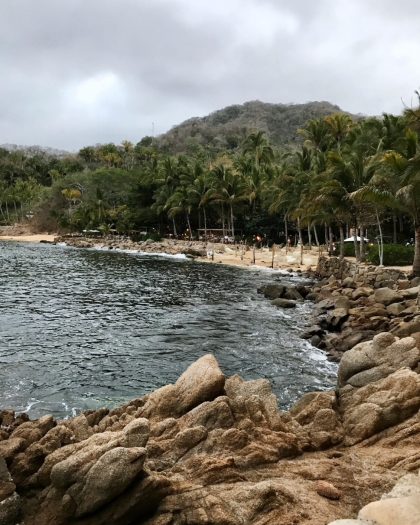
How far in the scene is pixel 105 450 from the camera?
6848mm

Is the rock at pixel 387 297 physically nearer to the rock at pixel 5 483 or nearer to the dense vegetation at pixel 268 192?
the dense vegetation at pixel 268 192

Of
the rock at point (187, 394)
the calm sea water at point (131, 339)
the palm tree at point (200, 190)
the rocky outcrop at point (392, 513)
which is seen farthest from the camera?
the palm tree at point (200, 190)

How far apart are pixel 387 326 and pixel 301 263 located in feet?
104

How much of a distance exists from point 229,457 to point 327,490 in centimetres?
161

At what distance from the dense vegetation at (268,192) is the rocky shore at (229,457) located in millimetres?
19786

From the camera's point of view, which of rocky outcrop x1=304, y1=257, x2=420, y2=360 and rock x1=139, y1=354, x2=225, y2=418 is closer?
rock x1=139, y1=354, x2=225, y2=418

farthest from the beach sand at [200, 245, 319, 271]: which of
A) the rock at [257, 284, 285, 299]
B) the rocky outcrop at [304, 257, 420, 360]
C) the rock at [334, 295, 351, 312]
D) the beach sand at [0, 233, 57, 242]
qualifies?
the beach sand at [0, 233, 57, 242]

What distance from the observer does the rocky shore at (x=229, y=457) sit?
250 inches

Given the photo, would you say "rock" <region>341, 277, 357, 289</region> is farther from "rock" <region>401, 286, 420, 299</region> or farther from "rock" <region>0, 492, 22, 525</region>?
"rock" <region>0, 492, 22, 525</region>

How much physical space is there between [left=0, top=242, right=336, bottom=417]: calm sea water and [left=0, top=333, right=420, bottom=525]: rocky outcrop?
378cm

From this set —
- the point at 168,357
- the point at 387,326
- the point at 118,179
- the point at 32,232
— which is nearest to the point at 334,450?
the point at 168,357

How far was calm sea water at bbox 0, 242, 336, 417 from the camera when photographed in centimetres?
1475

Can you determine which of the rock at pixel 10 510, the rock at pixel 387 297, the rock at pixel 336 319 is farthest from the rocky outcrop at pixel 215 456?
the rock at pixel 387 297

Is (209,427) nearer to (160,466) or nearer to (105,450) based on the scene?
(160,466)
